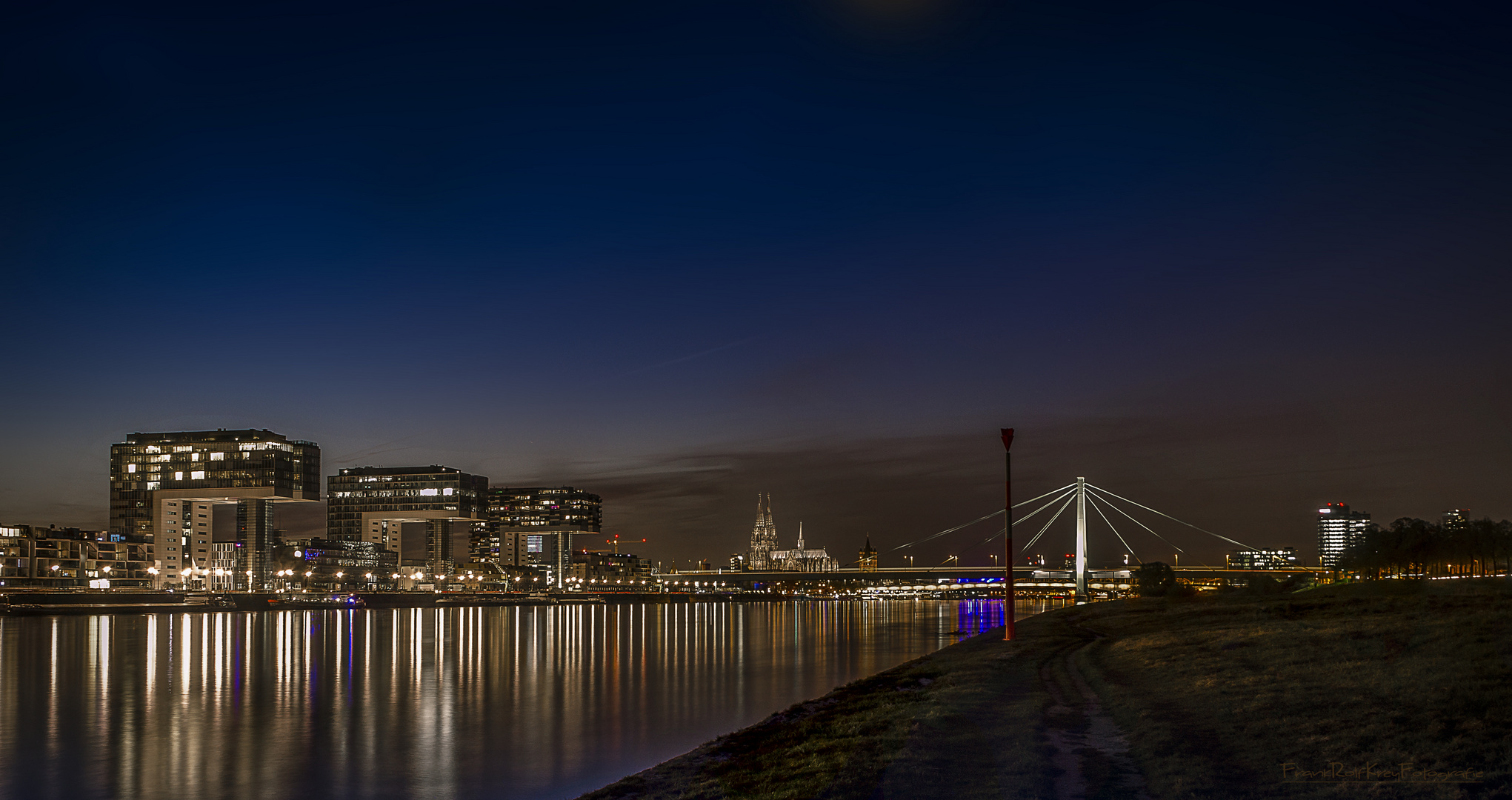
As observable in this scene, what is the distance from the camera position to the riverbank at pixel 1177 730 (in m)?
13.2

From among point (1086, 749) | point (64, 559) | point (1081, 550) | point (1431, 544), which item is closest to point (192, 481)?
point (64, 559)

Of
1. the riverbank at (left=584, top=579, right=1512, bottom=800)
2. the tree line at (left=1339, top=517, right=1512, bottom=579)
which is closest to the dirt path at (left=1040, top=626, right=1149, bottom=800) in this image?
the riverbank at (left=584, top=579, right=1512, bottom=800)

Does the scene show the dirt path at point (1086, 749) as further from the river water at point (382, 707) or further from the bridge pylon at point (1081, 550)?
the bridge pylon at point (1081, 550)

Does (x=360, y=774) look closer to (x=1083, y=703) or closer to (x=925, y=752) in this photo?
(x=925, y=752)

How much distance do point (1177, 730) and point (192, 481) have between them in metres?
206

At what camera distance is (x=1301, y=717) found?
16516mm

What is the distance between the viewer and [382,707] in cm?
3375

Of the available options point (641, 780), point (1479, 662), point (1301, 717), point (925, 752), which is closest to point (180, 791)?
point (641, 780)

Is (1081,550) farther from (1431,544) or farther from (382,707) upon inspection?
(382,707)

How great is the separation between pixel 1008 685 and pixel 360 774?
51.5 ft

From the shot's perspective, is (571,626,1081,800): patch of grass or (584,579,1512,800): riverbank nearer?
(584,579,1512,800): riverbank

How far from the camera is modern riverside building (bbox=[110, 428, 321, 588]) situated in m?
191

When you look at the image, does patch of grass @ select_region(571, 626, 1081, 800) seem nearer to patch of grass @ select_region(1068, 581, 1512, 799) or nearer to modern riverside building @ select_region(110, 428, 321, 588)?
patch of grass @ select_region(1068, 581, 1512, 799)

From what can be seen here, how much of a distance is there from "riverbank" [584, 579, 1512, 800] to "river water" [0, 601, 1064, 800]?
179 inches
